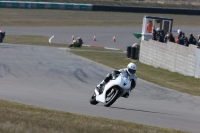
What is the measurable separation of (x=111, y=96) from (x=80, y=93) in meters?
2.88

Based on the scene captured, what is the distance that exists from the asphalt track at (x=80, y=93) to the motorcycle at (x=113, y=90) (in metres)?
0.20

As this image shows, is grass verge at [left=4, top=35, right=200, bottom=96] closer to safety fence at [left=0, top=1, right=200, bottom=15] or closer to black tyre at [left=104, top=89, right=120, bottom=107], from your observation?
black tyre at [left=104, top=89, right=120, bottom=107]

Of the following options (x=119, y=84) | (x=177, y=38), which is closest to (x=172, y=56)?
(x=177, y=38)

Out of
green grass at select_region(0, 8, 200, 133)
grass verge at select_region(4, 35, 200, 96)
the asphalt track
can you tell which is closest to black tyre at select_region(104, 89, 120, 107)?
the asphalt track

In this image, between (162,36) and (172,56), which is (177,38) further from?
(172,56)

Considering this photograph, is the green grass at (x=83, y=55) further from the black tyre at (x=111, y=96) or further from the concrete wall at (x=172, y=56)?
the black tyre at (x=111, y=96)

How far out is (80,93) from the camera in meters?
16.3

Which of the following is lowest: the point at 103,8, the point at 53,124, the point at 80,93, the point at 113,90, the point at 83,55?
the point at 103,8

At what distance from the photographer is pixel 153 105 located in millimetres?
14969

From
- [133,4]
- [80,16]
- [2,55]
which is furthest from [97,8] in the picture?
[2,55]

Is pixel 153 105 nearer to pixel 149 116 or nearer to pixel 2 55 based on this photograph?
pixel 149 116

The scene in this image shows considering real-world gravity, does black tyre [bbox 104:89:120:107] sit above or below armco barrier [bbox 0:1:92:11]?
above

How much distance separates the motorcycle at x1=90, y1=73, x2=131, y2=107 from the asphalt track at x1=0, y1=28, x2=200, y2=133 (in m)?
0.20

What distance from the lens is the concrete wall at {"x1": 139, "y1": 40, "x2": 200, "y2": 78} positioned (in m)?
22.5
